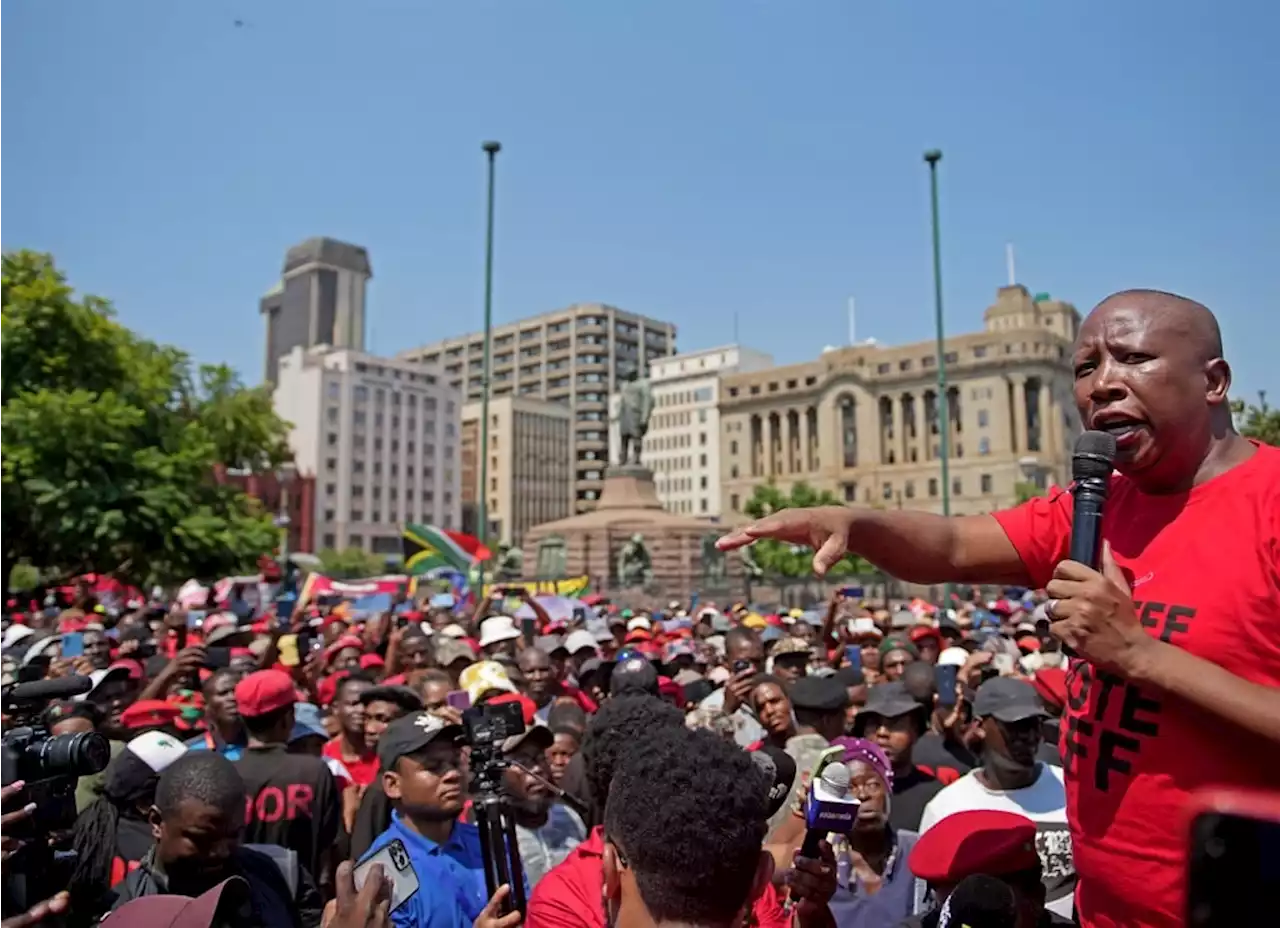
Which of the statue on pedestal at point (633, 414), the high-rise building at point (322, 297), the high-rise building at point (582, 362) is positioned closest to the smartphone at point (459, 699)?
the statue on pedestal at point (633, 414)

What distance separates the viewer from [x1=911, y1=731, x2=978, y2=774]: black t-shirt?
19.2 ft

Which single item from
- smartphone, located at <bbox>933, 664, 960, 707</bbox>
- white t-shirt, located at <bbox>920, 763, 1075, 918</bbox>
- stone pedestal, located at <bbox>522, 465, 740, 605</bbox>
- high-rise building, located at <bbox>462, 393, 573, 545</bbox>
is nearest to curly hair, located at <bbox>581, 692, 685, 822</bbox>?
white t-shirt, located at <bbox>920, 763, 1075, 918</bbox>

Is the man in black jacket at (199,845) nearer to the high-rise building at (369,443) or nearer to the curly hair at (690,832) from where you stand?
the curly hair at (690,832)

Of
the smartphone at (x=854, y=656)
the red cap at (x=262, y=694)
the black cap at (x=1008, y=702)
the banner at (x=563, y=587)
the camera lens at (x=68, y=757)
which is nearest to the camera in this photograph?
the camera lens at (x=68, y=757)

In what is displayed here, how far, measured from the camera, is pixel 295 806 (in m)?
4.67

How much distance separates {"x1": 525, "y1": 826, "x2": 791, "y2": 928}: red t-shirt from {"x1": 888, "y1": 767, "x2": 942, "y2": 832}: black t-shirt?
218cm

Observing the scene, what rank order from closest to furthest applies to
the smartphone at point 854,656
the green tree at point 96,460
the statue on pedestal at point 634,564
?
the smartphone at point 854,656 → the green tree at point 96,460 → the statue on pedestal at point 634,564

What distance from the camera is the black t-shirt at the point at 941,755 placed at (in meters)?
5.84

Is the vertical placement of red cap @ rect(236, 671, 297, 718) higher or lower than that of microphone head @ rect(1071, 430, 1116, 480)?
lower

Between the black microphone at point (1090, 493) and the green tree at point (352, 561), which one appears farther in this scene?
the green tree at point (352, 561)

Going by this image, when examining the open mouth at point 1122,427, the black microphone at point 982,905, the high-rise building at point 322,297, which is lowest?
the black microphone at point 982,905

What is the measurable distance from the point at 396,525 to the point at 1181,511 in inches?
4256

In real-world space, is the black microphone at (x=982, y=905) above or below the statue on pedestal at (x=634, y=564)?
below

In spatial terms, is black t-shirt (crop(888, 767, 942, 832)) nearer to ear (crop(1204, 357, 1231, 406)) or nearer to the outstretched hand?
the outstretched hand
